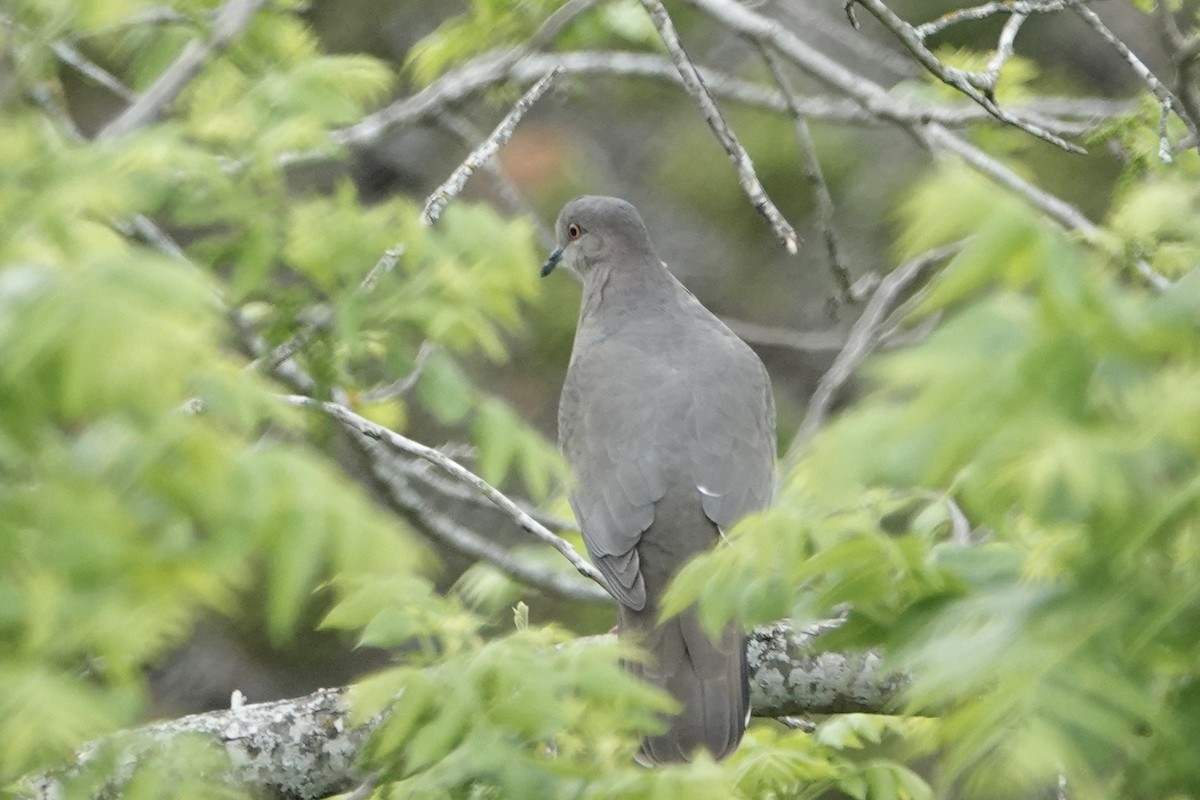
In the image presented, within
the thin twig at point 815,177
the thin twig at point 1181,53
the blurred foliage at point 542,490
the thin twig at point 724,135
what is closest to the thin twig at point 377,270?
the blurred foliage at point 542,490

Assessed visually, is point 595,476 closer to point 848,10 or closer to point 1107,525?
point 848,10

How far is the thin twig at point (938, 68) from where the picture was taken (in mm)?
3051

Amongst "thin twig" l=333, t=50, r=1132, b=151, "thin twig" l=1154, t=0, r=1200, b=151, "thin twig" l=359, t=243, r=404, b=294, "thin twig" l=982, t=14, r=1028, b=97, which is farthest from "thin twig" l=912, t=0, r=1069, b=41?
"thin twig" l=359, t=243, r=404, b=294

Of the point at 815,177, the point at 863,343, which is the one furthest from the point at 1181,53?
the point at 863,343

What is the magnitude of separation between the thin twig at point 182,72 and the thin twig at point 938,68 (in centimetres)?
125

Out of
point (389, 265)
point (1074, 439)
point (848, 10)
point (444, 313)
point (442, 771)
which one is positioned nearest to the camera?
point (1074, 439)

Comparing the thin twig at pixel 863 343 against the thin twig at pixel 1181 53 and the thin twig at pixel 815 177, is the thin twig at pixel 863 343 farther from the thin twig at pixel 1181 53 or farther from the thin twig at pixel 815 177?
the thin twig at pixel 1181 53

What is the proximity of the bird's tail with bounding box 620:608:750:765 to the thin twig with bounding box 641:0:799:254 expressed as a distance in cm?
126

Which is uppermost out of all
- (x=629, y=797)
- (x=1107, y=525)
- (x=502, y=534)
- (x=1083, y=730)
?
(x=1107, y=525)

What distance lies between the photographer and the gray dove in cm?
414

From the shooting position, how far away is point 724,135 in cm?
323

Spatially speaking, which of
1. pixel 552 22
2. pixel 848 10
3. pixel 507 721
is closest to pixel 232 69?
pixel 552 22

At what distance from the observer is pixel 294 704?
3520mm

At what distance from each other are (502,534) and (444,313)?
5953 millimetres
